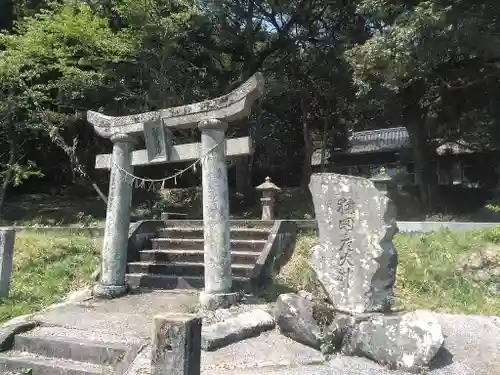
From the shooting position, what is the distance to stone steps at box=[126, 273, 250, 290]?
10172 mm

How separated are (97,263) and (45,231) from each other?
10.1 feet

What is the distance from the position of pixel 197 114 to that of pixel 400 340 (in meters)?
5.07

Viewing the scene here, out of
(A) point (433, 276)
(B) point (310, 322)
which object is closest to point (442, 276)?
(A) point (433, 276)

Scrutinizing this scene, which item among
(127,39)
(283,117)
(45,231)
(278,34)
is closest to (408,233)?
(45,231)

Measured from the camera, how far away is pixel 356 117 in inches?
925

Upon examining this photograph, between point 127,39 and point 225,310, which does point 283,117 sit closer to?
point 127,39

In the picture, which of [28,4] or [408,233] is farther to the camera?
[28,4]

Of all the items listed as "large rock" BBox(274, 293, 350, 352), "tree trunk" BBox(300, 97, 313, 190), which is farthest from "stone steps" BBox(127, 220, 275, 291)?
"tree trunk" BBox(300, 97, 313, 190)

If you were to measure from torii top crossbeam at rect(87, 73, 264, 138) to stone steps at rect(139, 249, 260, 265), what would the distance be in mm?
2909

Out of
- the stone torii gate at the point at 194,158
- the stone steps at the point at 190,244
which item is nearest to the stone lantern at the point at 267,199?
the stone steps at the point at 190,244

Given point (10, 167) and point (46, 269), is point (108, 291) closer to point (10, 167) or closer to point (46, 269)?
point (46, 269)

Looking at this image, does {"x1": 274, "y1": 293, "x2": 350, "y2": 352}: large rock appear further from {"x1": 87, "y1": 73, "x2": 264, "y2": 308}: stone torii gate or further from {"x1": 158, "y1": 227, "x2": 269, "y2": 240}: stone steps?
{"x1": 158, "y1": 227, "x2": 269, "y2": 240}: stone steps

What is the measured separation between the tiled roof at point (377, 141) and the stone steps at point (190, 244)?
16.4 meters

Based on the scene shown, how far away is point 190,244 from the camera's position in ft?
38.2
